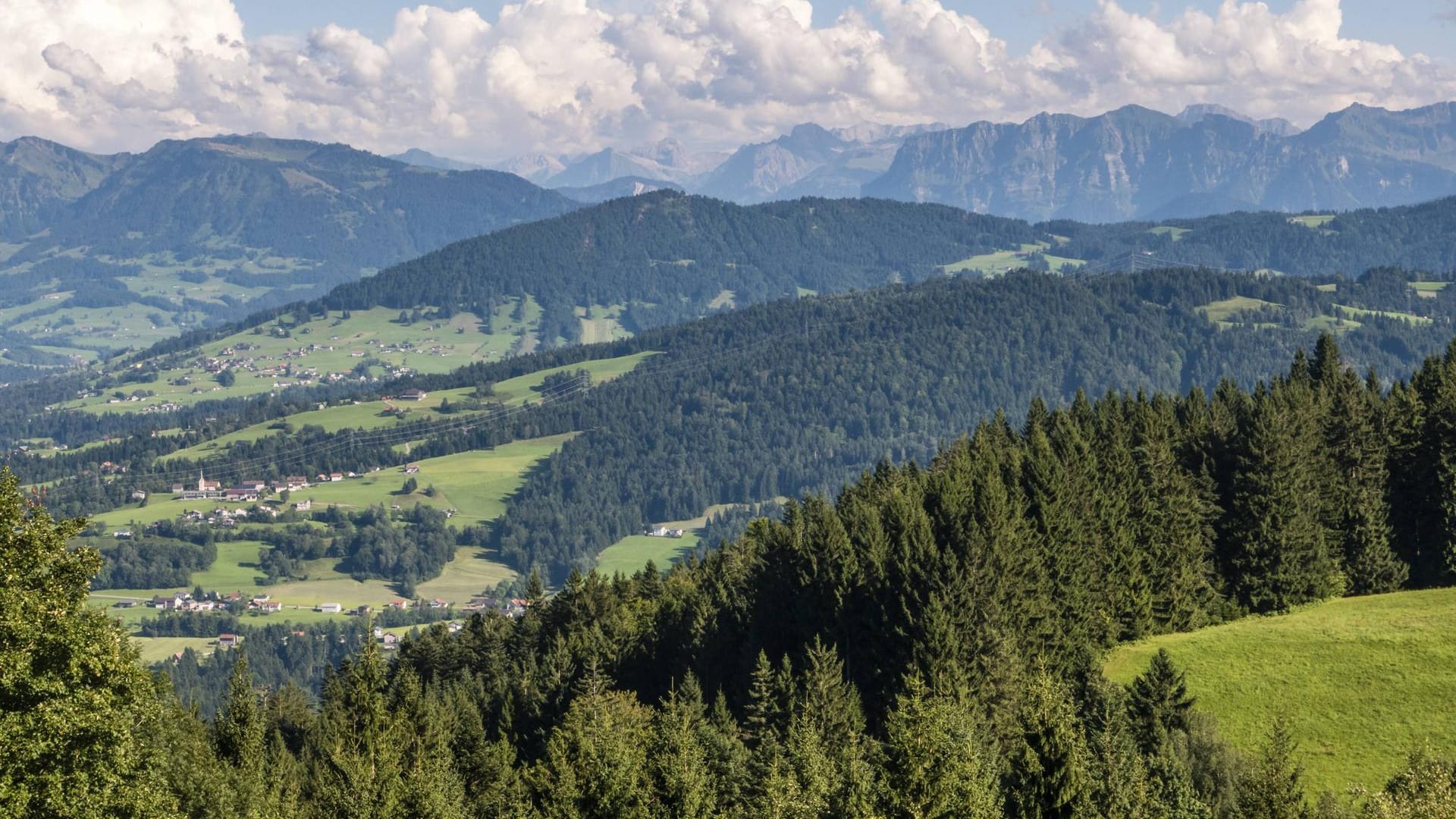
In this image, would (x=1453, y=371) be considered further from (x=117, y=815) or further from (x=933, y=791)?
(x=117, y=815)

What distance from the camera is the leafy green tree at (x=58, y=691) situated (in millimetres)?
37562

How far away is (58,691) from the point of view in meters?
38.2

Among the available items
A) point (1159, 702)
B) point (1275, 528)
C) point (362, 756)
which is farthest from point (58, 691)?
point (1275, 528)

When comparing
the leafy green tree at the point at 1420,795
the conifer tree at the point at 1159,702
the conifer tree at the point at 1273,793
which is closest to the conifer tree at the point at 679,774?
the conifer tree at the point at 1273,793

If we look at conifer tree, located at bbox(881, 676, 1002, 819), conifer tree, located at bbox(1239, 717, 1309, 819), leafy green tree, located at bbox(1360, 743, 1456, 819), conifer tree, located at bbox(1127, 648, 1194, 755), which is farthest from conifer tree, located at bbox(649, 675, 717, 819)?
leafy green tree, located at bbox(1360, 743, 1456, 819)

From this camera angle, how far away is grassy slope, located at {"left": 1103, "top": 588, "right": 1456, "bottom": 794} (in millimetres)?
64500

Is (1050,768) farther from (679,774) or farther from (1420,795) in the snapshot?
(679,774)

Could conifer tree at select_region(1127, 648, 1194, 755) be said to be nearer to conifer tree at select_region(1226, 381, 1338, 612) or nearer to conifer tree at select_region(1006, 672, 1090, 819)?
conifer tree at select_region(1006, 672, 1090, 819)

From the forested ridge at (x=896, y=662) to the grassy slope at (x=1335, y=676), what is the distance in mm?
2675

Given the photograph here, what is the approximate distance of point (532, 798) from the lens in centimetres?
7562

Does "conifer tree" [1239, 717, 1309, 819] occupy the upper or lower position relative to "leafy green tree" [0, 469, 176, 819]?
lower

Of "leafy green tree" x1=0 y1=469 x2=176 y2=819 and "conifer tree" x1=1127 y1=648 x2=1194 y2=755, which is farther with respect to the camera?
"conifer tree" x1=1127 y1=648 x2=1194 y2=755

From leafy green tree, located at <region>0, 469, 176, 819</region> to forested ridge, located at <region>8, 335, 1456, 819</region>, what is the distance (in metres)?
0.10

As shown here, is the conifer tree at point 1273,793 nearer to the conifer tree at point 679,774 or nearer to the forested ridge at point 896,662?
the forested ridge at point 896,662
